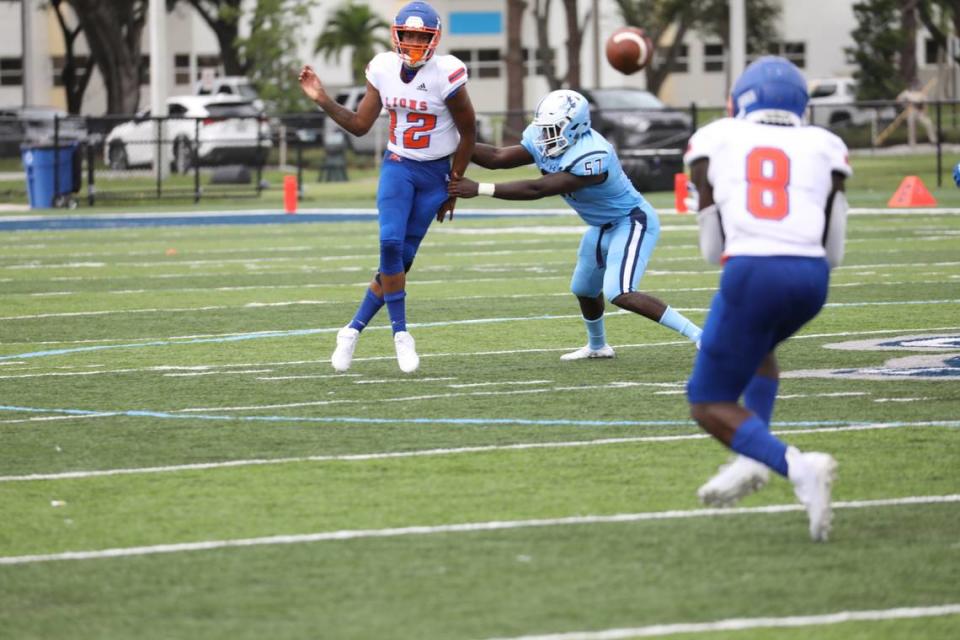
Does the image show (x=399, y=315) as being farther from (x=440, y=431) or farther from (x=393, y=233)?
(x=440, y=431)

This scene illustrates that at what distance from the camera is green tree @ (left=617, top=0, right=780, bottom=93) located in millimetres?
60969

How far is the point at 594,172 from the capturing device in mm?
10141

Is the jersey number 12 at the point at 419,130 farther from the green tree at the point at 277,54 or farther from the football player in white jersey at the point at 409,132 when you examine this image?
the green tree at the point at 277,54

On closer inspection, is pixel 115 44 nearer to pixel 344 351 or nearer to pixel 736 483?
pixel 344 351

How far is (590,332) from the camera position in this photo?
10758mm

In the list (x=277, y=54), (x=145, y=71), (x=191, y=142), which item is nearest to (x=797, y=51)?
(x=145, y=71)

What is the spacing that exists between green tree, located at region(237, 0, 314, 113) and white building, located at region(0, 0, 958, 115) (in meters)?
19.6

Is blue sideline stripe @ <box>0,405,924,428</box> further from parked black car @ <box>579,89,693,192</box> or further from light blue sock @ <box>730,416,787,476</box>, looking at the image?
parked black car @ <box>579,89,693,192</box>

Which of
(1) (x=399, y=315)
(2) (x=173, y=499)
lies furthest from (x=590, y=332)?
(2) (x=173, y=499)

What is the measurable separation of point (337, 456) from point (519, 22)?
4055 centimetres

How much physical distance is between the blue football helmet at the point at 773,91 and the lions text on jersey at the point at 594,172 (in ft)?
12.8

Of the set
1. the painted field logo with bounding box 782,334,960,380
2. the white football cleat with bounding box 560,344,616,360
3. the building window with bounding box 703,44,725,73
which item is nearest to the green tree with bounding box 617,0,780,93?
the building window with bounding box 703,44,725,73

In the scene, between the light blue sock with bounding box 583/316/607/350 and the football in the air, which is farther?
the football in the air

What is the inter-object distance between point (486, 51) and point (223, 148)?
126 ft
